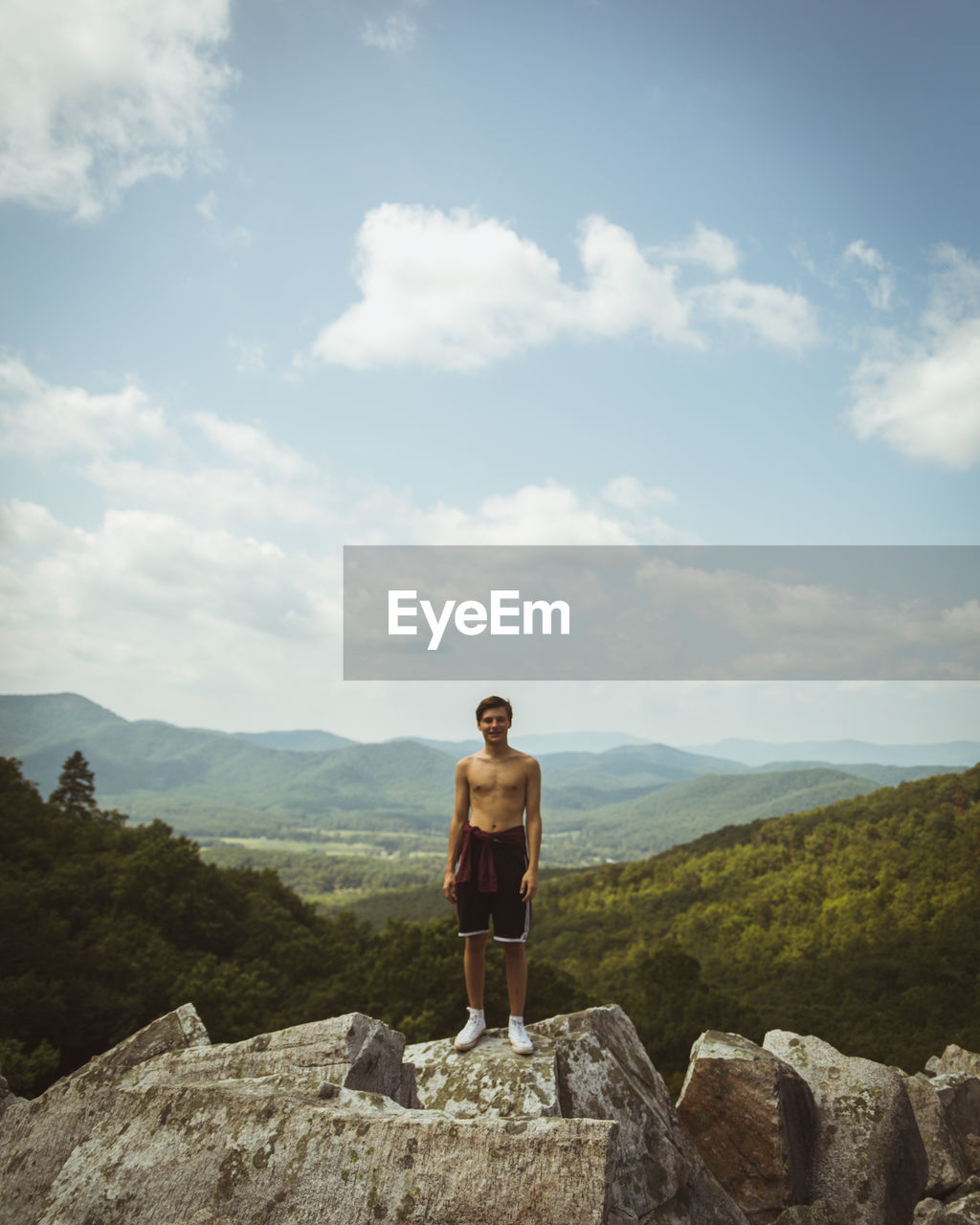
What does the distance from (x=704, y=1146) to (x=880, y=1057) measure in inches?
1021

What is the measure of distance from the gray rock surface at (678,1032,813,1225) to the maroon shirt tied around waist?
12.7 feet

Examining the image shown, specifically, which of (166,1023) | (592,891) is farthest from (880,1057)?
(592,891)

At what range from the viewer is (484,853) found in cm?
741

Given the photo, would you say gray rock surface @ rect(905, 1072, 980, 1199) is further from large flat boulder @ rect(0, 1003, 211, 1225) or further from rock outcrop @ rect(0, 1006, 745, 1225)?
large flat boulder @ rect(0, 1003, 211, 1225)

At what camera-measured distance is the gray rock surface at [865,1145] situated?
7.71 metres

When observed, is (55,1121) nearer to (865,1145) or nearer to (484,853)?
(484,853)

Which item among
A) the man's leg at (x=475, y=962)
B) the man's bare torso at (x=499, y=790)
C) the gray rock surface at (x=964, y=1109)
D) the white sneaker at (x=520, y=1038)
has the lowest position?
the gray rock surface at (x=964, y=1109)

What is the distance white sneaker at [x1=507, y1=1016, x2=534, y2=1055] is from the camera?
7254 mm

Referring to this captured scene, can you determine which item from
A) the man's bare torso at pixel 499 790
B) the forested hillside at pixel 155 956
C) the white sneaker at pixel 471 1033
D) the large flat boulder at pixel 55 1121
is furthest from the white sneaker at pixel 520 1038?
the forested hillside at pixel 155 956

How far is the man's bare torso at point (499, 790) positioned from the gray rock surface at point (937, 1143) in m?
6.25

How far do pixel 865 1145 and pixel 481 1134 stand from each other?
21.1ft

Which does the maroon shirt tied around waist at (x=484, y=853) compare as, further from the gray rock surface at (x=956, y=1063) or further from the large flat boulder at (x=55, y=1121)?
the gray rock surface at (x=956, y=1063)

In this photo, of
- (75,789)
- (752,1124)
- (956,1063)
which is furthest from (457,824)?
(75,789)

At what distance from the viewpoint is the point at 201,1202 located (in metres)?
4.29
